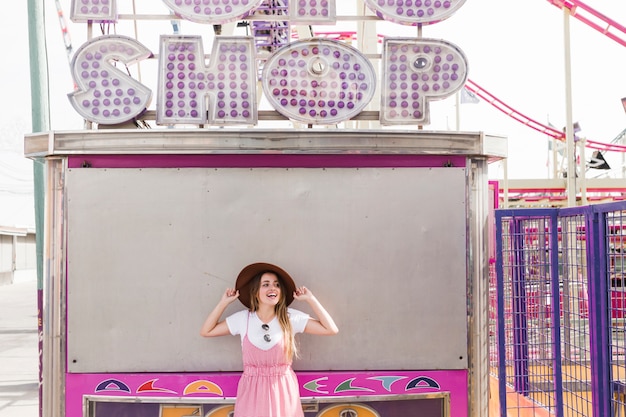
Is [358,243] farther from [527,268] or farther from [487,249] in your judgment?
[527,268]

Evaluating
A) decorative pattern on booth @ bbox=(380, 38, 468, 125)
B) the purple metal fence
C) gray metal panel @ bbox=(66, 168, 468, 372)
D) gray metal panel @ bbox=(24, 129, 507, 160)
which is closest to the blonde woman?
A: gray metal panel @ bbox=(66, 168, 468, 372)

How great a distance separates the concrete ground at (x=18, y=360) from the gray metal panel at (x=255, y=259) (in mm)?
4126

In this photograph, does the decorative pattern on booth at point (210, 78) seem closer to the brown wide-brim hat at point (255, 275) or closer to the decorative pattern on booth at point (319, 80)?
the decorative pattern on booth at point (319, 80)

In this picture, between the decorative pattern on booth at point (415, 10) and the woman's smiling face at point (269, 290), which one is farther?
the decorative pattern on booth at point (415, 10)

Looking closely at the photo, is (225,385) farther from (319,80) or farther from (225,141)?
(319,80)

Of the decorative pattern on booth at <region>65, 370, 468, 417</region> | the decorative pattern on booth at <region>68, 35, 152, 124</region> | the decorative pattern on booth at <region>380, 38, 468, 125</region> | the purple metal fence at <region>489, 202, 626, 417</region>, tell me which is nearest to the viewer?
the decorative pattern on booth at <region>65, 370, 468, 417</region>

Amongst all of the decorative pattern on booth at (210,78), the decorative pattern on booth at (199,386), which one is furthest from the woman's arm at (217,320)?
the decorative pattern on booth at (210,78)

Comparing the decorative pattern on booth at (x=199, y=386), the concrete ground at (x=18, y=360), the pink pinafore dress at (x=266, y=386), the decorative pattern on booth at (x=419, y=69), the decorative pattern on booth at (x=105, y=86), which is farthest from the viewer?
the concrete ground at (x=18, y=360)

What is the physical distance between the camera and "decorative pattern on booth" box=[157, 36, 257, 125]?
13.3ft

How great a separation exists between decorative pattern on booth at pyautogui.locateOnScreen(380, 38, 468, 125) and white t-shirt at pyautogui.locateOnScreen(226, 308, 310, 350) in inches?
60.1

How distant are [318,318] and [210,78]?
167cm

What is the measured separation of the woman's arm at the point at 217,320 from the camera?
3.49m

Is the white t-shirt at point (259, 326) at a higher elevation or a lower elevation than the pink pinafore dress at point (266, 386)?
higher

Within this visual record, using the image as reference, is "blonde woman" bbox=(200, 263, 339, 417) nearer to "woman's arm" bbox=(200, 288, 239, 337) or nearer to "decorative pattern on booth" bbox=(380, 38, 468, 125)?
"woman's arm" bbox=(200, 288, 239, 337)
